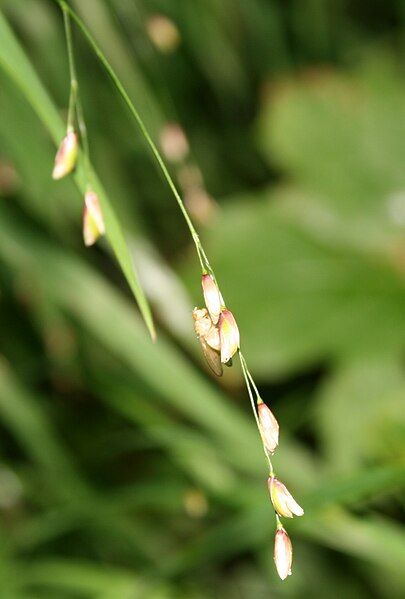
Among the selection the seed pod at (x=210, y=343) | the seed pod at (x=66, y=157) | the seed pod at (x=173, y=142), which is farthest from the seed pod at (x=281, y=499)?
the seed pod at (x=173, y=142)

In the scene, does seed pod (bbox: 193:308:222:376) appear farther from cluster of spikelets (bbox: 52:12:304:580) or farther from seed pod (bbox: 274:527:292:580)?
seed pod (bbox: 274:527:292:580)

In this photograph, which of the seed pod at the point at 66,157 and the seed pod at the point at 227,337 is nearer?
the seed pod at the point at 227,337

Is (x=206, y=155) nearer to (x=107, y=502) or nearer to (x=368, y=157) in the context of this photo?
(x=368, y=157)

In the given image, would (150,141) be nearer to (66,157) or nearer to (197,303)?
(66,157)

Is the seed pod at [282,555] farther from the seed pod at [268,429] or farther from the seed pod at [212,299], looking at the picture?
the seed pod at [212,299]

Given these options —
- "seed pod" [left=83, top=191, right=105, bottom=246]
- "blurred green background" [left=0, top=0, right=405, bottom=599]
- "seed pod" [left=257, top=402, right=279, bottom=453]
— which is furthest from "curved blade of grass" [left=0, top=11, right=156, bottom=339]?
"blurred green background" [left=0, top=0, right=405, bottom=599]

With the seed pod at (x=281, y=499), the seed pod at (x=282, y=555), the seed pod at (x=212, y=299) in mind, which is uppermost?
the seed pod at (x=212, y=299)
